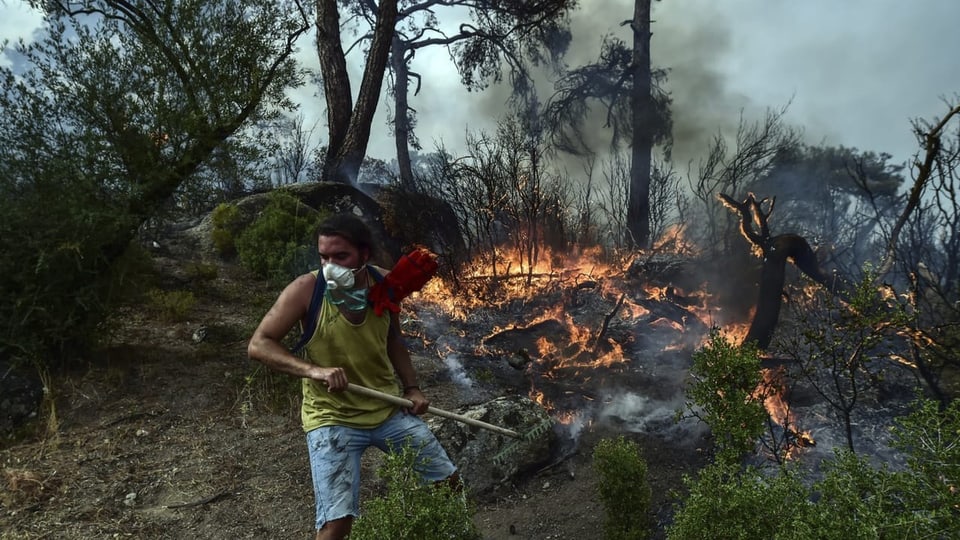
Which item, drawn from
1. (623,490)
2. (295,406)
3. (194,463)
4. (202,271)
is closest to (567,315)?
(295,406)

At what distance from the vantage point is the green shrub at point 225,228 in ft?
35.3

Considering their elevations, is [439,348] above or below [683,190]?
below

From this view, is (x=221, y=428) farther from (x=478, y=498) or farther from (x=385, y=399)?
(x=385, y=399)

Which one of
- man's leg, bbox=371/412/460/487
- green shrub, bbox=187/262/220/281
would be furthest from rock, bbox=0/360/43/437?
man's leg, bbox=371/412/460/487

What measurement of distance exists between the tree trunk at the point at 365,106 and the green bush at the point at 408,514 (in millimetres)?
11181

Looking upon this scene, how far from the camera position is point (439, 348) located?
771cm

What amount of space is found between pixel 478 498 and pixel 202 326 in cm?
513

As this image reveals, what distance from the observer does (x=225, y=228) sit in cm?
1091

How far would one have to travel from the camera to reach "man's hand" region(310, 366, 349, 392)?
96.5 inches

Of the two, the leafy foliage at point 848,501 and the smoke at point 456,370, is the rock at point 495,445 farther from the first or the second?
the leafy foliage at point 848,501

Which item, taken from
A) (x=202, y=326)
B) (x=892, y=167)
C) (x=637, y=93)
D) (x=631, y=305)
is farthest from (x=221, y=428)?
(x=892, y=167)

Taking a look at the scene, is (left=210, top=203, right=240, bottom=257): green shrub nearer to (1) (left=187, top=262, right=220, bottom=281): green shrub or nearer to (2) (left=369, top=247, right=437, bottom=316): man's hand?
(1) (left=187, top=262, right=220, bottom=281): green shrub

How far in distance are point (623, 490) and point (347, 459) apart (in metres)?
1.93

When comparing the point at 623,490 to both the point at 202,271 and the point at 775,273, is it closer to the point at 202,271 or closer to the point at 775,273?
the point at 775,273
